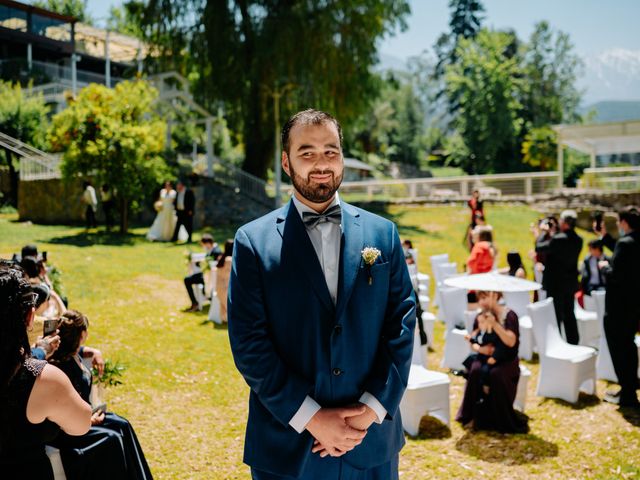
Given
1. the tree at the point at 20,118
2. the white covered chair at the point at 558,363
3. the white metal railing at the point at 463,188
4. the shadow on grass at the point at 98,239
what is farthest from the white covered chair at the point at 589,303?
the white metal railing at the point at 463,188

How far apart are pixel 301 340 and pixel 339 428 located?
1.35 feet

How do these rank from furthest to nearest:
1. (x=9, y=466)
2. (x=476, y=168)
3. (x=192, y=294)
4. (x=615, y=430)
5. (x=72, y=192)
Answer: (x=476, y=168), (x=72, y=192), (x=192, y=294), (x=615, y=430), (x=9, y=466)

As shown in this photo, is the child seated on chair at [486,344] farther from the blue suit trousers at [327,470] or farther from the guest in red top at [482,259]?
the blue suit trousers at [327,470]

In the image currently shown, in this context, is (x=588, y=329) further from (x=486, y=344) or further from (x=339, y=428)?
(x=339, y=428)

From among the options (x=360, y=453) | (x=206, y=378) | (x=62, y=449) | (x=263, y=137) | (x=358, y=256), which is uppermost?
(x=263, y=137)

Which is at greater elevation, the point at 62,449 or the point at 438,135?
the point at 438,135

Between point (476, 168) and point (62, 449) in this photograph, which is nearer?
point (62, 449)

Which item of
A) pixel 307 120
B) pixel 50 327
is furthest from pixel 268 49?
pixel 307 120

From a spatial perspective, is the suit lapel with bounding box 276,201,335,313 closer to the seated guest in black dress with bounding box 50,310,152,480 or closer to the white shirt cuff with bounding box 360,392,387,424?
the white shirt cuff with bounding box 360,392,387,424

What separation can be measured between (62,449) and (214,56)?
23691mm

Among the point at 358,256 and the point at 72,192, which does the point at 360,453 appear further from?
the point at 72,192

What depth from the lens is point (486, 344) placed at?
649 cm

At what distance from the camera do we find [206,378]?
26.5 feet

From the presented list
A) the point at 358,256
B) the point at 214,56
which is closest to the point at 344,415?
the point at 358,256
